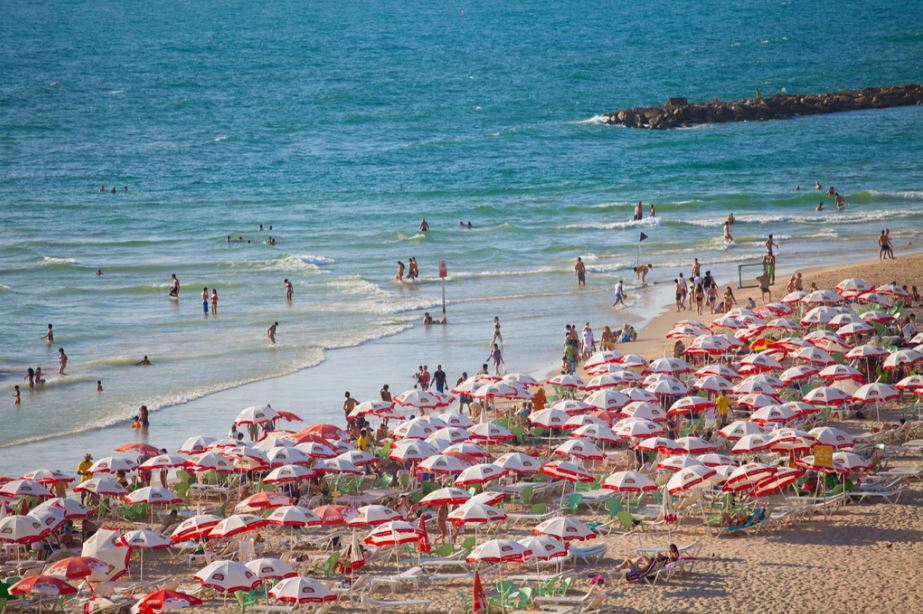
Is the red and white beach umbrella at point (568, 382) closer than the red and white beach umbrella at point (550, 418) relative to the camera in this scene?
No

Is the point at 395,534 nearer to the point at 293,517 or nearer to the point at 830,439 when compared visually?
the point at 293,517

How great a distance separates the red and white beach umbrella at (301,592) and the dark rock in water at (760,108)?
212 feet

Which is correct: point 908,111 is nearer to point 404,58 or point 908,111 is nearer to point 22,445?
point 404,58

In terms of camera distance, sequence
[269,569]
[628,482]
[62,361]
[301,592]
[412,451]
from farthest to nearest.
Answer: [62,361]
[412,451]
[628,482]
[269,569]
[301,592]

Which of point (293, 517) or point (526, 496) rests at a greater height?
point (293, 517)

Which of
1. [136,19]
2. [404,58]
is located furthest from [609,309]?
[136,19]

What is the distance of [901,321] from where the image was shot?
83.4 feet

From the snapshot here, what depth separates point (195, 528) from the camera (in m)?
15.2

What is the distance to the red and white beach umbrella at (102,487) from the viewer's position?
17.0 metres

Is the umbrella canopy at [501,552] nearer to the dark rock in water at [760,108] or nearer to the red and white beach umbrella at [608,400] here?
the red and white beach umbrella at [608,400]

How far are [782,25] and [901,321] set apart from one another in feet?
324

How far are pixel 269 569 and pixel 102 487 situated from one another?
4.64m

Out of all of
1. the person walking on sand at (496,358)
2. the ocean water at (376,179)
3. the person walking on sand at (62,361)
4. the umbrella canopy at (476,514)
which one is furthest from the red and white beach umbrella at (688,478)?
the person walking on sand at (62,361)

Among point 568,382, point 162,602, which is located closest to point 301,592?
point 162,602
